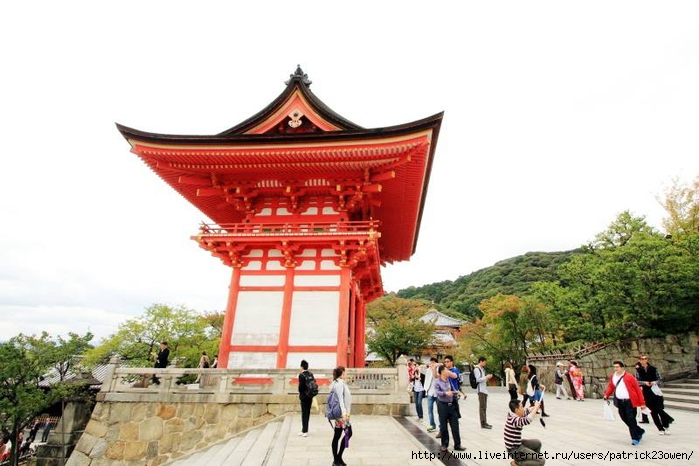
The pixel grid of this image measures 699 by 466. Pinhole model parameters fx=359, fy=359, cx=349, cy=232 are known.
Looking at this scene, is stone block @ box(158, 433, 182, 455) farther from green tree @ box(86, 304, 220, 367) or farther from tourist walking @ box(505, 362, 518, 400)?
green tree @ box(86, 304, 220, 367)

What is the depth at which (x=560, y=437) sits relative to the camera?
864 cm

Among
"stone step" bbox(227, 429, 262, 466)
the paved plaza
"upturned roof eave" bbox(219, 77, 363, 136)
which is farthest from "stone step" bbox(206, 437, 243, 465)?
"upturned roof eave" bbox(219, 77, 363, 136)

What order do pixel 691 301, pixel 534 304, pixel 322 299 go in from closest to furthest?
pixel 322 299
pixel 691 301
pixel 534 304

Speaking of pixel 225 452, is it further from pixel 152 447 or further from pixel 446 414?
pixel 446 414

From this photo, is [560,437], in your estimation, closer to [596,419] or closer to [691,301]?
[596,419]

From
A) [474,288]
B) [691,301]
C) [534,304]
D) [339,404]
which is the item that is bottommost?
[339,404]

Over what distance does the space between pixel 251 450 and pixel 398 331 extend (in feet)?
101

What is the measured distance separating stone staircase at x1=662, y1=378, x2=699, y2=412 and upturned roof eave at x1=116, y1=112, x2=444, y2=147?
14183mm

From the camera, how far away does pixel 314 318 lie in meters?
12.3

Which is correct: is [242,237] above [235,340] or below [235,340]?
above

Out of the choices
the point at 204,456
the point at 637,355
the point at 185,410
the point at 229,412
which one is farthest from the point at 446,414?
the point at 637,355

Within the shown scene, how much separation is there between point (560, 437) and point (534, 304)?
25.8 meters

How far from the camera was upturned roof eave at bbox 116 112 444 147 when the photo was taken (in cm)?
1123

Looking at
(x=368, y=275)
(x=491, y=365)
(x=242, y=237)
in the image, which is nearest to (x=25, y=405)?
(x=242, y=237)
